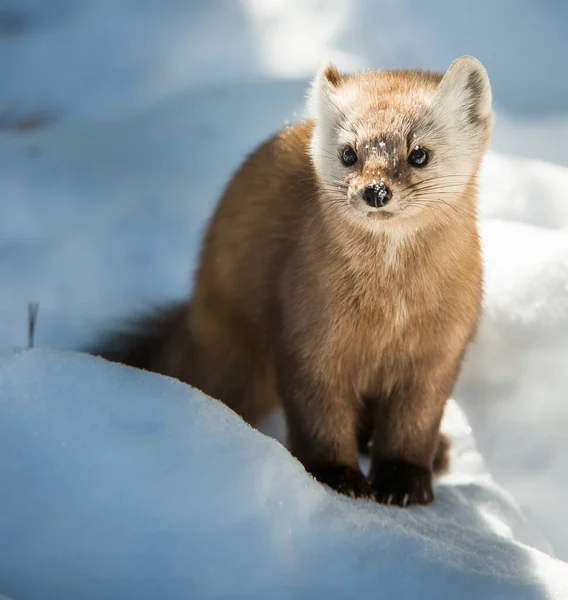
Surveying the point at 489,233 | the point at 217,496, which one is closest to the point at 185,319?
the point at 489,233

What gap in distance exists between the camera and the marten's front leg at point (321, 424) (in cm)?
246

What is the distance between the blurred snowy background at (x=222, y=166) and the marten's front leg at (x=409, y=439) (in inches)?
4.9

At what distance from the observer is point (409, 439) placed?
2570 millimetres

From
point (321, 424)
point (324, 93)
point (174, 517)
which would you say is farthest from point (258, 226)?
point (174, 517)

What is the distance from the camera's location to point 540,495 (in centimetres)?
279

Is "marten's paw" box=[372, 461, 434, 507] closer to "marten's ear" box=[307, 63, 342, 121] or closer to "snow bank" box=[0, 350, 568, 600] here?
"snow bank" box=[0, 350, 568, 600]

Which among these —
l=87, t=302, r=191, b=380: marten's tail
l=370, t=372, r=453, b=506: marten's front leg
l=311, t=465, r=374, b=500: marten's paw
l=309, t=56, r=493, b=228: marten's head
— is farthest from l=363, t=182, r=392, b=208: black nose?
l=87, t=302, r=191, b=380: marten's tail

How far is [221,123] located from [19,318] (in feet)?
3.78

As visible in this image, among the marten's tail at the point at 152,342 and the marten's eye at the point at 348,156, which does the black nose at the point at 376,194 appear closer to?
the marten's eye at the point at 348,156

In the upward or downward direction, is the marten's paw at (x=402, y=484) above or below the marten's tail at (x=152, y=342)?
below

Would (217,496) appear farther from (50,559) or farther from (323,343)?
(323,343)

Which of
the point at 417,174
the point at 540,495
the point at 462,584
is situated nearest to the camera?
the point at 462,584

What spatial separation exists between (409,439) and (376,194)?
758 millimetres

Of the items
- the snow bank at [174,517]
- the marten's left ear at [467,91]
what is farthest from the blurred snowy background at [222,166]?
the marten's left ear at [467,91]
